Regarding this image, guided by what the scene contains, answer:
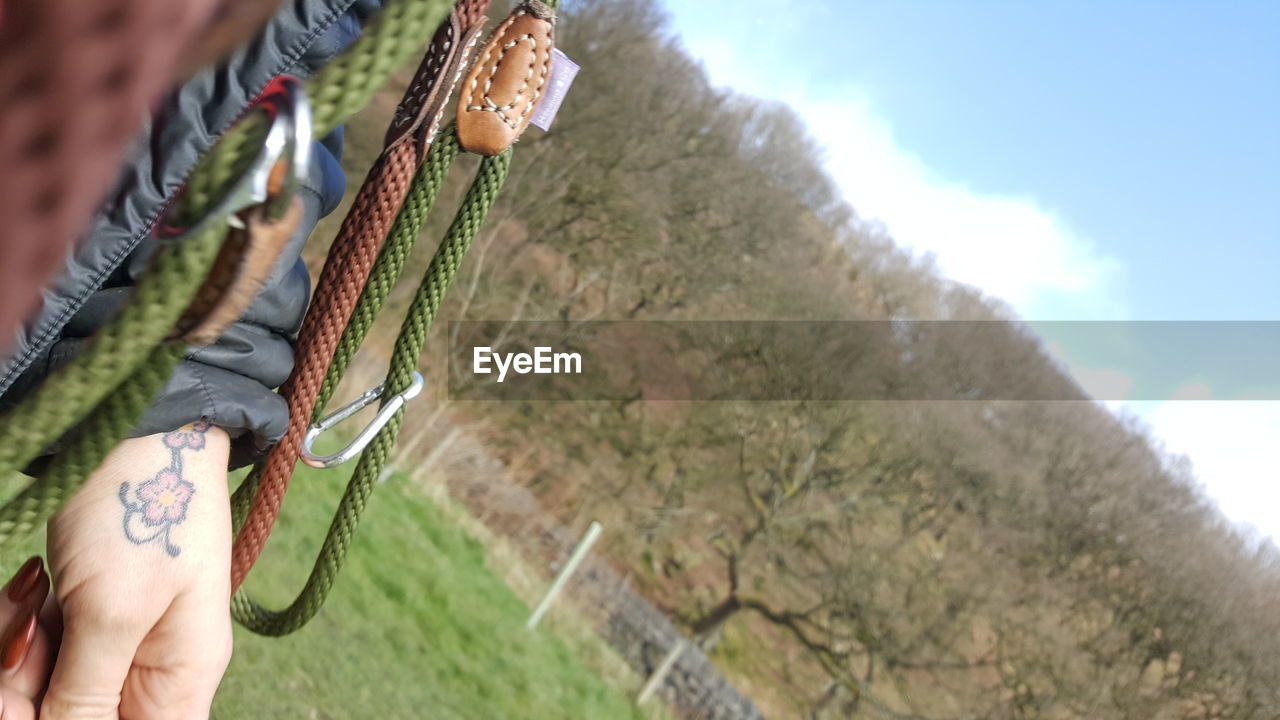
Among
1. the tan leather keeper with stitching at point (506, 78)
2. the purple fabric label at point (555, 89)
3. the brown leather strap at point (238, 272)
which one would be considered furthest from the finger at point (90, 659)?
the purple fabric label at point (555, 89)

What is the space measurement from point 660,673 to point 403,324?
9.06 metres

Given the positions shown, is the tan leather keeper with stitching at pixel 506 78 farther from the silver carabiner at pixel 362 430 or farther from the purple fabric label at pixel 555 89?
the silver carabiner at pixel 362 430

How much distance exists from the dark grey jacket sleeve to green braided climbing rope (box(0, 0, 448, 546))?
0.22 ft

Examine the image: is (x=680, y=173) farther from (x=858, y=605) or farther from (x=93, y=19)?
(x=93, y=19)

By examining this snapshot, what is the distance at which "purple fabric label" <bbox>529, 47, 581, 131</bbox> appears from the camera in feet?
4.02

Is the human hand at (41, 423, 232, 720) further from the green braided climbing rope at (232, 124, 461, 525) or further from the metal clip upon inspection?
the metal clip

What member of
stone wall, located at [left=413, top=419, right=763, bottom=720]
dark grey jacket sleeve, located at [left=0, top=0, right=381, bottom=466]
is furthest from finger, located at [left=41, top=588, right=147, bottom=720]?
stone wall, located at [left=413, top=419, right=763, bottom=720]

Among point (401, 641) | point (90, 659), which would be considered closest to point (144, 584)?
point (90, 659)

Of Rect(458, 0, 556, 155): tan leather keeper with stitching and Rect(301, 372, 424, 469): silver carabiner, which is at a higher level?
Rect(458, 0, 556, 155): tan leather keeper with stitching

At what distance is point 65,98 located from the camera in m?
0.21

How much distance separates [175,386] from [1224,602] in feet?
35.8

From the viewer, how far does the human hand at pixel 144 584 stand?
0.90 m

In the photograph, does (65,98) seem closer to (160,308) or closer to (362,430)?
(160,308)

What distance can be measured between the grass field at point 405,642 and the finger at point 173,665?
101 inches
